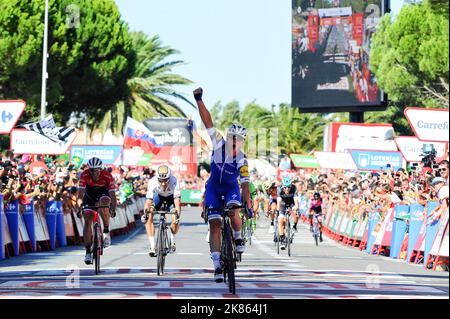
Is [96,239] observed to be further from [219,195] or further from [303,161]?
[303,161]

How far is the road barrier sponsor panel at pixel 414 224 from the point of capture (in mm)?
25125

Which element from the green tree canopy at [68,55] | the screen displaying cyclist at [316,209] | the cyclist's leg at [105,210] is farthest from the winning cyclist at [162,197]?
the green tree canopy at [68,55]

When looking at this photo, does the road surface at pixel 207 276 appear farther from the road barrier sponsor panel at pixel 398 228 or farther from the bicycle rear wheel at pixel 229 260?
the road barrier sponsor panel at pixel 398 228

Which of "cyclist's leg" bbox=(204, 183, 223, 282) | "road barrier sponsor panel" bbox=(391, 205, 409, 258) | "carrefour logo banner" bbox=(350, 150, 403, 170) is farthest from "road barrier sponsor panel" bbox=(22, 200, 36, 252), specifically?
"carrefour logo banner" bbox=(350, 150, 403, 170)

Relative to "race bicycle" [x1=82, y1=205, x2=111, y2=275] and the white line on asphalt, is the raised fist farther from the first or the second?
the white line on asphalt

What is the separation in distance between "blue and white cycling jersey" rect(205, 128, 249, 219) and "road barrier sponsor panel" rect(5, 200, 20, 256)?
1021 cm

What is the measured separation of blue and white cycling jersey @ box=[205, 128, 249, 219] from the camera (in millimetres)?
14938

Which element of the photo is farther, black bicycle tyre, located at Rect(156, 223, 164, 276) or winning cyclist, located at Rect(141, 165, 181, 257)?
winning cyclist, located at Rect(141, 165, 181, 257)

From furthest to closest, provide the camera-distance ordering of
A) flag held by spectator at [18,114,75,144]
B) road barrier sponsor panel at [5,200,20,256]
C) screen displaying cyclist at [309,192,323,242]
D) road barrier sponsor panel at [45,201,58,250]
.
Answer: flag held by spectator at [18,114,75,144]
screen displaying cyclist at [309,192,323,242]
road barrier sponsor panel at [45,201,58,250]
road barrier sponsor panel at [5,200,20,256]

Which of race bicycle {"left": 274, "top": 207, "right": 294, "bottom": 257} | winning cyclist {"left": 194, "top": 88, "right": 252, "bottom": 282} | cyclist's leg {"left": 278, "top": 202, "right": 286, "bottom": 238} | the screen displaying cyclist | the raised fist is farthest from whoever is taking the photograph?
the screen displaying cyclist

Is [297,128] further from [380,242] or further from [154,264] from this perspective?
[154,264]

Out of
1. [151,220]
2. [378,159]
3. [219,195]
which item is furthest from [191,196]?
[219,195]

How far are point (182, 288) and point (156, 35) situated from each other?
62.7 meters
